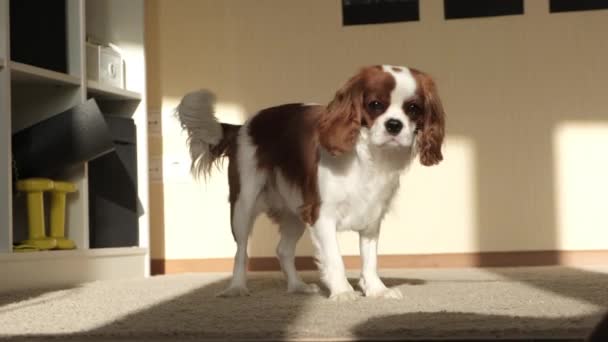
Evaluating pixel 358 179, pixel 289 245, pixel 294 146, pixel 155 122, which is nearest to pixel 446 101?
pixel 155 122

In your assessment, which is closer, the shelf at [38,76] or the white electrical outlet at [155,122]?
the shelf at [38,76]

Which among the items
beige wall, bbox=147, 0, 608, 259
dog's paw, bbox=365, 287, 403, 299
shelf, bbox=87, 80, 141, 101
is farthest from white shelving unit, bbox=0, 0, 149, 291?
dog's paw, bbox=365, 287, 403, 299

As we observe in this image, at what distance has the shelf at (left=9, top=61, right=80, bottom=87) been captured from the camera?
3.13m

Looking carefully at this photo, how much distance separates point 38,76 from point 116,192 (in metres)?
0.76

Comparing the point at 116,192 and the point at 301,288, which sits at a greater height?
the point at 116,192

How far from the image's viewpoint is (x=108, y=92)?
12.3 feet

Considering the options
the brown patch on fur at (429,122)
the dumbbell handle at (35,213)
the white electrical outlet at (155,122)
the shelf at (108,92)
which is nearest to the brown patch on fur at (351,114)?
the brown patch on fur at (429,122)

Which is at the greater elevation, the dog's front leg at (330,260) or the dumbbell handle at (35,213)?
the dumbbell handle at (35,213)

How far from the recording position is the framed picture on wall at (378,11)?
4.10m

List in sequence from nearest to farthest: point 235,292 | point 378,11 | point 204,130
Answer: point 235,292
point 204,130
point 378,11

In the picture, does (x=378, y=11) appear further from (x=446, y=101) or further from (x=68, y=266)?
(x=68, y=266)

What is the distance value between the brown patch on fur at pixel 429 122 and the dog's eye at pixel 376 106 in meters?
0.10

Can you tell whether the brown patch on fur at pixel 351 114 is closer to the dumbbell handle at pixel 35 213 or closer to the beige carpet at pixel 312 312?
the beige carpet at pixel 312 312

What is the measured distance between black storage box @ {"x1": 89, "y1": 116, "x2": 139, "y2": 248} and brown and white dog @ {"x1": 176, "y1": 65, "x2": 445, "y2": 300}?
1.01 meters
